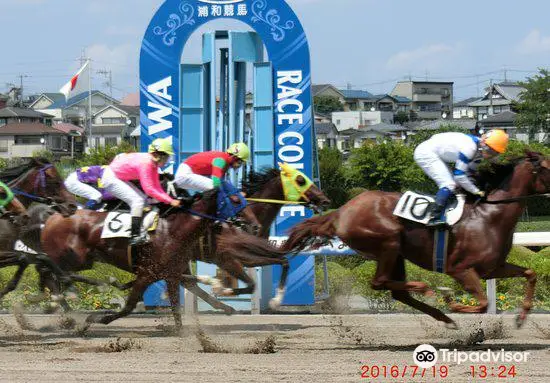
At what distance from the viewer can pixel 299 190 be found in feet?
32.3

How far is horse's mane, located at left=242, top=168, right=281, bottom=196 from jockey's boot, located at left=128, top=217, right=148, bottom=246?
55.9 inches

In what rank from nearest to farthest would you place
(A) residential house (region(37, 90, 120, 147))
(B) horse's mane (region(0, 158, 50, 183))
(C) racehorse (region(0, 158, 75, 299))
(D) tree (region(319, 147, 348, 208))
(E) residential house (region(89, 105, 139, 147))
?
Result: 1. (C) racehorse (region(0, 158, 75, 299))
2. (B) horse's mane (region(0, 158, 50, 183))
3. (D) tree (region(319, 147, 348, 208))
4. (E) residential house (region(89, 105, 139, 147))
5. (A) residential house (region(37, 90, 120, 147))

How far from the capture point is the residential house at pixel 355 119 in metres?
99.3

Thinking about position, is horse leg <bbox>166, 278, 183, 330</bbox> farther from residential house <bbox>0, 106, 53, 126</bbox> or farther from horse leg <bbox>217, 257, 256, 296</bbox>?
residential house <bbox>0, 106, 53, 126</bbox>

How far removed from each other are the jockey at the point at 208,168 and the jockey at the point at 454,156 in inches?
73.3

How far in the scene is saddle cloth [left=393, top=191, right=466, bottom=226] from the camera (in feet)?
26.0

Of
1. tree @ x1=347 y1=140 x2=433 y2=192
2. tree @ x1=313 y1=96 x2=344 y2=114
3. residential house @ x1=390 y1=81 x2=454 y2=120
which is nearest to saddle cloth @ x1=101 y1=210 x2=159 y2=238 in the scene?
tree @ x1=347 y1=140 x2=433 y2=192

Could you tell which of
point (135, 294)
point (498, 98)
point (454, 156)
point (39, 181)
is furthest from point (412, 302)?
point (498, 98)

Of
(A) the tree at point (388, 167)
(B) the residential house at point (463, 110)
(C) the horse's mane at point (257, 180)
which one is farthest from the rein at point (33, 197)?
(B) the residential house at point (463, 110)

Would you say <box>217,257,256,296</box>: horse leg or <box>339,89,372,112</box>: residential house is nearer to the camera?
<box>217,257,256,296</box>: horse leg

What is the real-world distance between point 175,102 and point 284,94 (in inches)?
52.2

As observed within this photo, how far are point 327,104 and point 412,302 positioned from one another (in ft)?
330

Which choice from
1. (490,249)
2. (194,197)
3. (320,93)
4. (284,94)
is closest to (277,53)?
(284,94)

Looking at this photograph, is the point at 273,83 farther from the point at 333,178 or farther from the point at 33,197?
the point at 333,178
